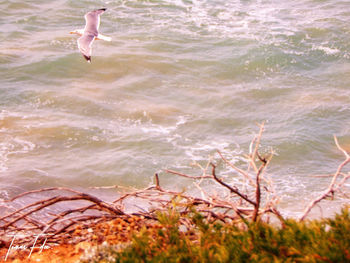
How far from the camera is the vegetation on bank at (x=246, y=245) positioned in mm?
3170

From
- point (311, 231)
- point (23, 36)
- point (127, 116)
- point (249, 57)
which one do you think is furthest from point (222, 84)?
point (311, 231)

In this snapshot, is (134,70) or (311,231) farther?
(134,70)

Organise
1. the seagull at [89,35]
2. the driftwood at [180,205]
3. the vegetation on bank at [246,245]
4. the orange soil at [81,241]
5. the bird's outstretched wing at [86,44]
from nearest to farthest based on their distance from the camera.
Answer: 1. the vegetation on bank at [246,245]
2. the driftwood at [180,205]
3. the orange soil at [81,241]
4. the bird's outstretched wing at [86,44]
5. the seagull at [89,35]

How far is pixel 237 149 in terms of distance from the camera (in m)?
9.38

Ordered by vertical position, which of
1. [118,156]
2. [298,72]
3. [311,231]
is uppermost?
[311,231]

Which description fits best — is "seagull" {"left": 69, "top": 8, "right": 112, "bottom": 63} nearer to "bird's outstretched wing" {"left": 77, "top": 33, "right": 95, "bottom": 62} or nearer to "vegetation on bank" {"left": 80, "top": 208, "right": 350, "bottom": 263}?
"bird's outstretched wing" {"left": 77, "top": 33, "right": 95, "bottom": 62}

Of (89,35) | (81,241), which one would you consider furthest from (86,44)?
(81,241)

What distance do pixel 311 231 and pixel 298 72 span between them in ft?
32.6

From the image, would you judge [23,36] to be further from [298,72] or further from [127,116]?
[298,72]

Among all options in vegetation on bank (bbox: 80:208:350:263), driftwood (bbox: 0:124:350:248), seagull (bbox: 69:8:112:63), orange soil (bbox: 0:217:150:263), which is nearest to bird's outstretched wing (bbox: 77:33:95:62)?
seagull (bbox: 69:8:112:63)

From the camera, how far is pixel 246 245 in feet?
11.1

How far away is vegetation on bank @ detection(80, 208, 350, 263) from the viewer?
10.4 feet

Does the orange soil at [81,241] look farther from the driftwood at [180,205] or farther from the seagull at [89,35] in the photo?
the seagull at [89,35]

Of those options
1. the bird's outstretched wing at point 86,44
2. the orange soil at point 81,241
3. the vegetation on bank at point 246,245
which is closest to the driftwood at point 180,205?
the orange soil at point 81,241
